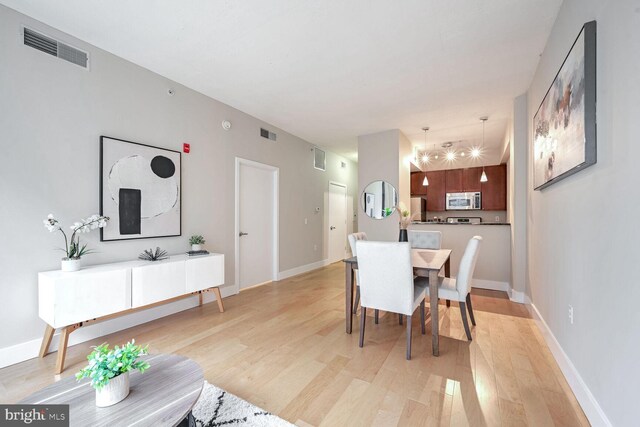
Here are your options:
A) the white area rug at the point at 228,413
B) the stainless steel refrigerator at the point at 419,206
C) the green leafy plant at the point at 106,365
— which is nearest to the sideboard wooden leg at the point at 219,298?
the white area rug at the point at 228,413

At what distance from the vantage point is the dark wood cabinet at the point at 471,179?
6395mm

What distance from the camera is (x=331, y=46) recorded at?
8.24ft

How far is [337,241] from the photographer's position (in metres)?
6.80

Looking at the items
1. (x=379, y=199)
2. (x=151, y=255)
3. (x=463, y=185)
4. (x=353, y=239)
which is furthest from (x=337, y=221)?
(x=151, y=255)

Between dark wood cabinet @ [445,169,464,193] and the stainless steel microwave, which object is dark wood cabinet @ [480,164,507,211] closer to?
the stainless steel microwave

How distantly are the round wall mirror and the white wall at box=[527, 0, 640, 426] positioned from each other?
2.77m

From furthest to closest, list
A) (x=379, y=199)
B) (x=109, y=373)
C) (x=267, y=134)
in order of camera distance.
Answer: (x=379, y=199) < (x=267, y=134) < (x=109, y=373)

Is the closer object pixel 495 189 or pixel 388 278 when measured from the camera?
pixel 388 278

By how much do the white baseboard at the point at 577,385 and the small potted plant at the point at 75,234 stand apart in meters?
3.67

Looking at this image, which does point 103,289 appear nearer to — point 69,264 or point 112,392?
point 69,264

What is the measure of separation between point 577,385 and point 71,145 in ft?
14.1

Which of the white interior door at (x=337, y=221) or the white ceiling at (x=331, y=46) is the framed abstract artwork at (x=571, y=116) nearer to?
the white ceiling at (x=331, y=46)

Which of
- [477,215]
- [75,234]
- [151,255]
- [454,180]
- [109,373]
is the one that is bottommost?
[109,373]

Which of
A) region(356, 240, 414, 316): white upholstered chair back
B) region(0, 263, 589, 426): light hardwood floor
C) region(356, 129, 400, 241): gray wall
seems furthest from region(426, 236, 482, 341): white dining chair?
region(356, 129, 400, 241): gray wall
